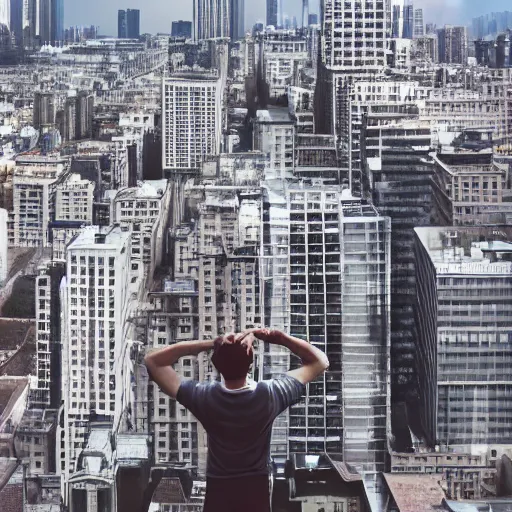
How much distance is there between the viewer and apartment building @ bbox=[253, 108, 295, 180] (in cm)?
310

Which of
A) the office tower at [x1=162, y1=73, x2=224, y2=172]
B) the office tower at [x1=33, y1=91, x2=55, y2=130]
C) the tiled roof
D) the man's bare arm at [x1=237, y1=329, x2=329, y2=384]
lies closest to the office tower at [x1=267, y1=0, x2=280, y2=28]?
the office tower at [x1=162, y1=73, x2=224, y2=172]

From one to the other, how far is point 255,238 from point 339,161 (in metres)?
0.37

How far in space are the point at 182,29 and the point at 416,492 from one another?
162 cm

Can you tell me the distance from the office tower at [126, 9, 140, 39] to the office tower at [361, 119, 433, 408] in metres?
0.79

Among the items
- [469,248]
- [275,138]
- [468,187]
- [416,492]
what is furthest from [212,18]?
[416,492]

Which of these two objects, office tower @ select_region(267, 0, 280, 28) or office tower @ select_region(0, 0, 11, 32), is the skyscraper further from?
office tower @ select_region(0, 0, 11, 32)

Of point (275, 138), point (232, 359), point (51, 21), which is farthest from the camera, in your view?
point (51, 21)

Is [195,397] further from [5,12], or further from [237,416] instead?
[5,12]

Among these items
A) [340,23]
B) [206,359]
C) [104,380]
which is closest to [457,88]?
[340,23]

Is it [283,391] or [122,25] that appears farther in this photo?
[122,25]

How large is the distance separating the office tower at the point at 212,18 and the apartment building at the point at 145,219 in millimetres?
497

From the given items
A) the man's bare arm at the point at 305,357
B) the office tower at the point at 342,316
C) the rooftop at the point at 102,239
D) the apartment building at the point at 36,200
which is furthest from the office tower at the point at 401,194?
the man's bare arm at the point at 305,357

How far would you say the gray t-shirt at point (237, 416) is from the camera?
5.32ft

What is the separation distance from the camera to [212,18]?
3186mm
